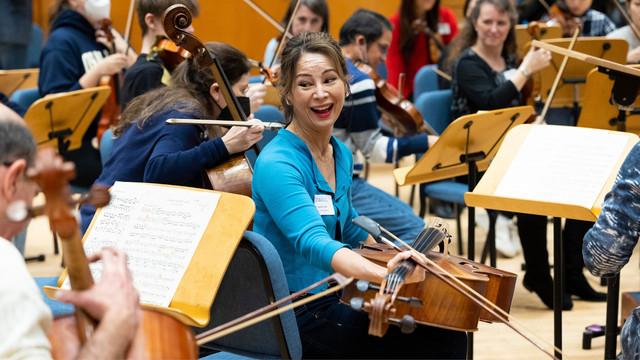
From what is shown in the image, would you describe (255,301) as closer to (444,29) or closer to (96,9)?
(96,9)

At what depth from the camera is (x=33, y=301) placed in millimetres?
1345

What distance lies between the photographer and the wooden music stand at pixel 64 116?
3.82m

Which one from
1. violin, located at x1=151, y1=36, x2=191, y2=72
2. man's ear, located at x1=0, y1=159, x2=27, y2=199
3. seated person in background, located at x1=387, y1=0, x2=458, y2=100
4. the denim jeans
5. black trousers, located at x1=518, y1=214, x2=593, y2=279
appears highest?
man's ear, located at x1=0, y1=159, x2=27, y2=199

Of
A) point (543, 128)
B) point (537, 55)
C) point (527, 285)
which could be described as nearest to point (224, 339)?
point (543, 128)

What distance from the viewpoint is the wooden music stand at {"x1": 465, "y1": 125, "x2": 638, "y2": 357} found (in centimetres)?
259

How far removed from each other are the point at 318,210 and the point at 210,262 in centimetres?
49

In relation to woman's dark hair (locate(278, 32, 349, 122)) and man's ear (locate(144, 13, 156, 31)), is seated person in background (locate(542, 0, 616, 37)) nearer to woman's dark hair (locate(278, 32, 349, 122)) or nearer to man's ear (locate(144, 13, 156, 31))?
man's ear (locate(144, 13, 156, 31))

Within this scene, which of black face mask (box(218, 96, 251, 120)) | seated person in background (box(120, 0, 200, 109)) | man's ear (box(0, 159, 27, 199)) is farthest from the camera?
seated person in background (box(120, 0, 200, 109))

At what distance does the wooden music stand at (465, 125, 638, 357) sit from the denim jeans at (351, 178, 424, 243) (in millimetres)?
822

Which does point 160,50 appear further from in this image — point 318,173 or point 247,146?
point 318,173

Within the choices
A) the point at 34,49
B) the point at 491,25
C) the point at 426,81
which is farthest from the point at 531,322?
the point at 34,49

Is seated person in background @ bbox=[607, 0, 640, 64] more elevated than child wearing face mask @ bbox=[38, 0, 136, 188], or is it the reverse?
seated person in background @ bbox=[607, 0, 640, 64]

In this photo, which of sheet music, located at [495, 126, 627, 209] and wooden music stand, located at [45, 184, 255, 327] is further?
sheet music, located at [495, 126, 627, 209]

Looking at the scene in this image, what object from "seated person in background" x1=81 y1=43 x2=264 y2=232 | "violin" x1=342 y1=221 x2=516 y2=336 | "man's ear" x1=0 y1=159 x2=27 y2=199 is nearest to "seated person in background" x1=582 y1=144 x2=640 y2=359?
"violin" x1=342 y1=221 x2=516 y2=336
